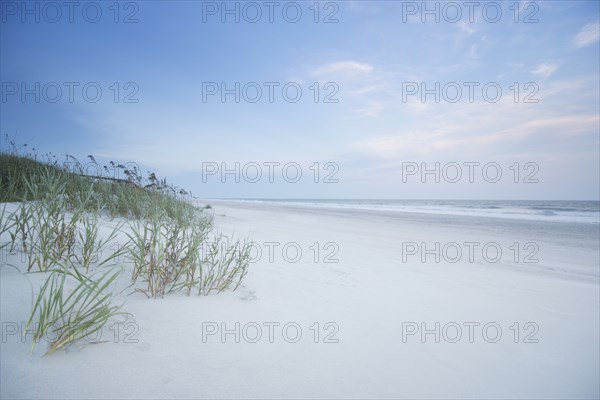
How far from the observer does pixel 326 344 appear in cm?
218

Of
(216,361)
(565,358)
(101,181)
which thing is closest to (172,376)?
(216,361)

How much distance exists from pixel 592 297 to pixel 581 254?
3995 mm

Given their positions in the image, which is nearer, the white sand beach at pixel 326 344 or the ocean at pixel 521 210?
the white sand beach at pixel 326 344

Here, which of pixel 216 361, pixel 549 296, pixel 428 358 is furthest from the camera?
pixel 549 296

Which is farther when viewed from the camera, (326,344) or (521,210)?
(521,210)

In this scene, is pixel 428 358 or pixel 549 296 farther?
pixel 549 296

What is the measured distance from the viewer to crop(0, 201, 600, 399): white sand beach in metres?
1.51

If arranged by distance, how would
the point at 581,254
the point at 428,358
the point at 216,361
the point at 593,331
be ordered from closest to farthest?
the point at 216,361 → the point at 428,358 → the point at 593,331 → the point at 581,254

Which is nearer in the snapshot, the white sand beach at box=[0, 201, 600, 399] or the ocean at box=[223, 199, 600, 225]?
the white sand beach at box=[0, 201, 600, 399]

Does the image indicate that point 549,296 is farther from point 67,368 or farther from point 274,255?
point 67,368

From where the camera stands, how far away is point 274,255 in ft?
15.9

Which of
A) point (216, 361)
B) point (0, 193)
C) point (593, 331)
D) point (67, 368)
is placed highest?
point (0, 193)

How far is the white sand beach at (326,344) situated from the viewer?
59.3 inches

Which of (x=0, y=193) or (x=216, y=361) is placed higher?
(x=0, y=193)
